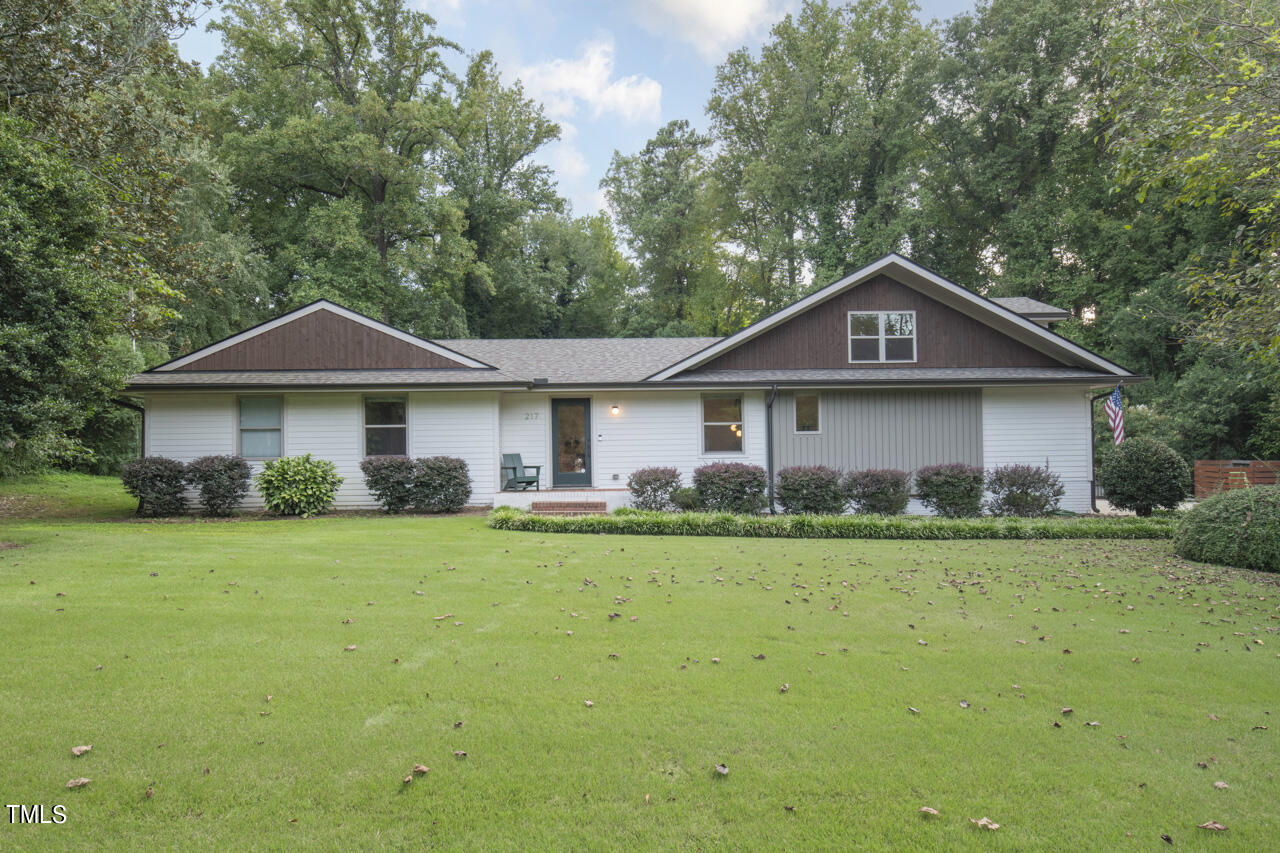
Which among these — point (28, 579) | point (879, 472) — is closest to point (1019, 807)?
point (28, 579)

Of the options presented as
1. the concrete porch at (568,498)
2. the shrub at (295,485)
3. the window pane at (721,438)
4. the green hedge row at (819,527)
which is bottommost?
the green hedge row at (819,527)

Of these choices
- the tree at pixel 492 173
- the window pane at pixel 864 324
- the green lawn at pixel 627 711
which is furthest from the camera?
the tree at pixel 492 173

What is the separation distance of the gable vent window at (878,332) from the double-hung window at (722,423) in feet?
10.2

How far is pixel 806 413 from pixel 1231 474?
12.0 meters

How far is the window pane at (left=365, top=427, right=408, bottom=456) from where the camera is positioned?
14.6 meters

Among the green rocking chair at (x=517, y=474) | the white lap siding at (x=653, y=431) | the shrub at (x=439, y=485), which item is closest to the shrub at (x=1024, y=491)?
the white lap siding at (x=653, y=431)

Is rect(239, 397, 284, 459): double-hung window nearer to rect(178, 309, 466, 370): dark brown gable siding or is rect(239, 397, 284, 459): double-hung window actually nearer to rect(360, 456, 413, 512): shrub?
rect(178, 309, 466, 370): dark brown gable siding

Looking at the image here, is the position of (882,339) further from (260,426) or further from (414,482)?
(260,426)

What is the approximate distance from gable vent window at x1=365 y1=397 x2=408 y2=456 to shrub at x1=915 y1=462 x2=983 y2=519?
1130 cm

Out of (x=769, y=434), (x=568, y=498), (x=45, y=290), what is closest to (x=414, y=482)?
(x=568, y=498)

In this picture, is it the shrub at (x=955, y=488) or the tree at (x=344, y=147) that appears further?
the tree at (x=344, y=147)

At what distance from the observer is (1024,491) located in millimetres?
13656

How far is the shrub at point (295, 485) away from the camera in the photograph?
42.5ft

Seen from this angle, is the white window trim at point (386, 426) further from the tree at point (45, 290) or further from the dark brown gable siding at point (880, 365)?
the dark brown gable siding at point (880, 365)
